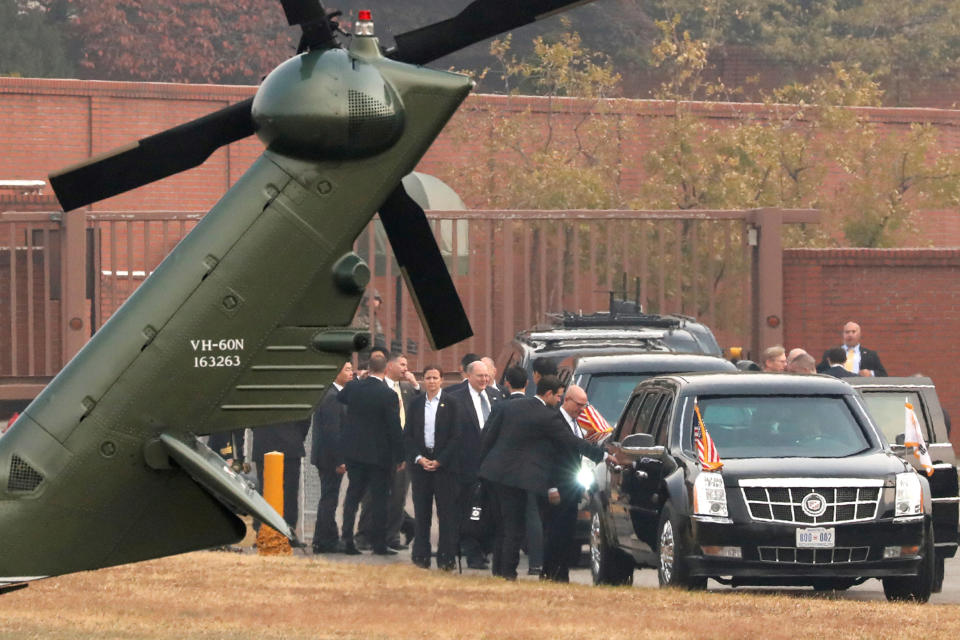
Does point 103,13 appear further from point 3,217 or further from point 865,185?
point 3,217

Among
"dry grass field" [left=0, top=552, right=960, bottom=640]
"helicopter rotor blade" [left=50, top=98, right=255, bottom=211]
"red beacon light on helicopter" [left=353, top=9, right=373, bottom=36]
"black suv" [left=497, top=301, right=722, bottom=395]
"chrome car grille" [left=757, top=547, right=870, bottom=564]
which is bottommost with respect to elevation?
"dry grass field" [left=0, top=552, right=960, bottom=640]

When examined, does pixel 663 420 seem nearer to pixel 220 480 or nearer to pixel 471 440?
pixel 471 440

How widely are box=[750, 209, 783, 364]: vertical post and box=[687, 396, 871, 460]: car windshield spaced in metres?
13.1

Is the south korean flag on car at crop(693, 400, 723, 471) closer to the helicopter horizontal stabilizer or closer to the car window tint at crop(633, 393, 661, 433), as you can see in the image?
the car window tint at crop(633, 393, 661, 433)

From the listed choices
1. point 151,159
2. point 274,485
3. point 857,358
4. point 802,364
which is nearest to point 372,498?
point 274,485

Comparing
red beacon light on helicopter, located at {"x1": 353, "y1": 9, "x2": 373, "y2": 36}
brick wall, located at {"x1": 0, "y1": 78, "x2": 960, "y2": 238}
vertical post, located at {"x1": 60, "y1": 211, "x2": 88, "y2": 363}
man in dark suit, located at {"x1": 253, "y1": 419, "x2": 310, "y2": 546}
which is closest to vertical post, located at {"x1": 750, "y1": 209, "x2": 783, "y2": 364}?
brick wall, located at {"x1": 0, "y1": 78, "x2": 960, "y2": 238}

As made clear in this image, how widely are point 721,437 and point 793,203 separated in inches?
878

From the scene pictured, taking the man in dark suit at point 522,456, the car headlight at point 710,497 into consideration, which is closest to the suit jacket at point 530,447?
the man in dark suit at point 522,456

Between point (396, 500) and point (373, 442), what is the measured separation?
1.68m

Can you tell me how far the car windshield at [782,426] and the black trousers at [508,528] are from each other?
182 centimetres

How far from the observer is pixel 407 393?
21656 mm

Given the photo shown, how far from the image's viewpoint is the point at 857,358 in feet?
75.8

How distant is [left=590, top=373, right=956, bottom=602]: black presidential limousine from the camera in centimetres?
1453

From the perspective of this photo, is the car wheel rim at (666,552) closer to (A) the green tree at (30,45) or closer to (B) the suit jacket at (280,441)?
(B) the suit jacket at (280,441)
